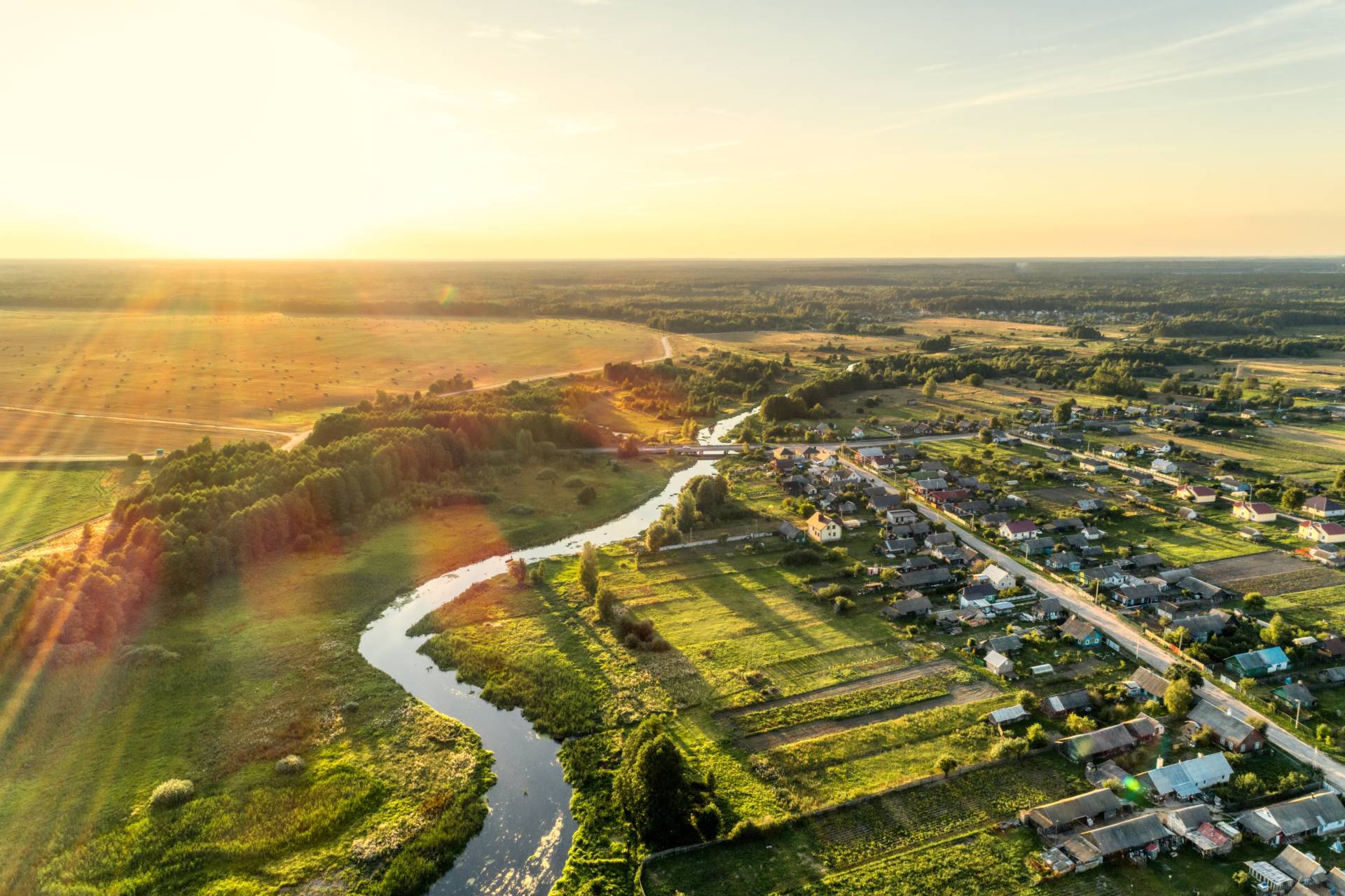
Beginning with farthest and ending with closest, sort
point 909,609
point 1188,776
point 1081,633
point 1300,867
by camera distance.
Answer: point 909,609, point 1081,633, point 1188,776, point 1300,867

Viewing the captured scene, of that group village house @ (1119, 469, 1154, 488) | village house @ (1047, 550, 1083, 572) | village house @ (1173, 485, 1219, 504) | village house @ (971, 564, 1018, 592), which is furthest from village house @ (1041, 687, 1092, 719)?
village house @ (1119, 469, 1154, 488)

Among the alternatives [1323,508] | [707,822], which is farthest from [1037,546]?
[707,822]

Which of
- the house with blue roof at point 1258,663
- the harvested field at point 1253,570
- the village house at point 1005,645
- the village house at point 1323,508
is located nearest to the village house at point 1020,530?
the harvested field at point 1253,570

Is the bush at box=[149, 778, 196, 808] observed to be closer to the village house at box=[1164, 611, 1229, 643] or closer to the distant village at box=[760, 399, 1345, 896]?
the distant village at box=[760, 399, 1345, 896]

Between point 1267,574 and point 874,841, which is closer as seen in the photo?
point 874,841

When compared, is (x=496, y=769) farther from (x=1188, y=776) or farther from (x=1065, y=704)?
(x=1188, y=776)

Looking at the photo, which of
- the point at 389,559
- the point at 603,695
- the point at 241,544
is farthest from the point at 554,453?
the point at 603,695

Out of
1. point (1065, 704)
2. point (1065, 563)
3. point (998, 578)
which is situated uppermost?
point (1065, 563)
